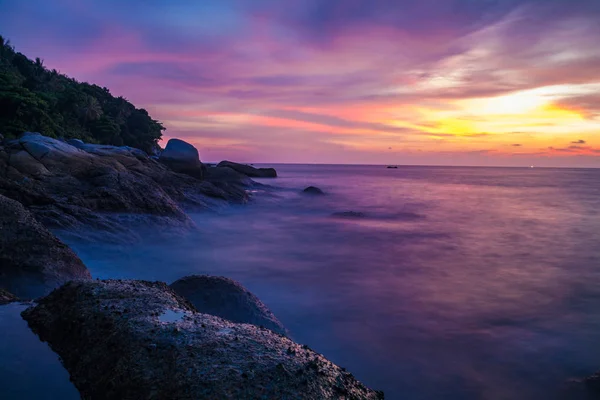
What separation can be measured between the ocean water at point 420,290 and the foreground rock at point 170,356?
27.4 inches

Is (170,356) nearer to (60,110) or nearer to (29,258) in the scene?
(29,258)

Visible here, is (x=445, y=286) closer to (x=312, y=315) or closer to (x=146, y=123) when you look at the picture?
(x=312, y=315)

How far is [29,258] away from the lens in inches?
176

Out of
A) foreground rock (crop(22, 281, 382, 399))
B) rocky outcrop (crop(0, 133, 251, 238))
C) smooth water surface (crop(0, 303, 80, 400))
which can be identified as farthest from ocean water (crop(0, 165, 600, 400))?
rocky outcrop (crop(0, 133, 251, 238))

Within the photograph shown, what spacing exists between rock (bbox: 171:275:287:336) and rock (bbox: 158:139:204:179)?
15999 millimetres

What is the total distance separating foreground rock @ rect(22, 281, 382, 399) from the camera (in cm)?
201

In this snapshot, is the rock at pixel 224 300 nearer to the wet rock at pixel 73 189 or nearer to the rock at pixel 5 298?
the rock at pixel 5 298

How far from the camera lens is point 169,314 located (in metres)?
2.77

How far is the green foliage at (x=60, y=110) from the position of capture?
24.3m

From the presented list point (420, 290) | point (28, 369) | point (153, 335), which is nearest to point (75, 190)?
point (28, 369)

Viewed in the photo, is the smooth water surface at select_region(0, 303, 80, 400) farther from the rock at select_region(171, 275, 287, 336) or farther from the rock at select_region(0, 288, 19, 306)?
the rock at select_region(171, 275, 287, 336)

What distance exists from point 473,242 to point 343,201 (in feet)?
42.6

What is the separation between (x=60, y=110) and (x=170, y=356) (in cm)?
4154

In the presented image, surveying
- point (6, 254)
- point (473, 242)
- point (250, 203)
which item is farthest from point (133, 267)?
point (250, 203)
